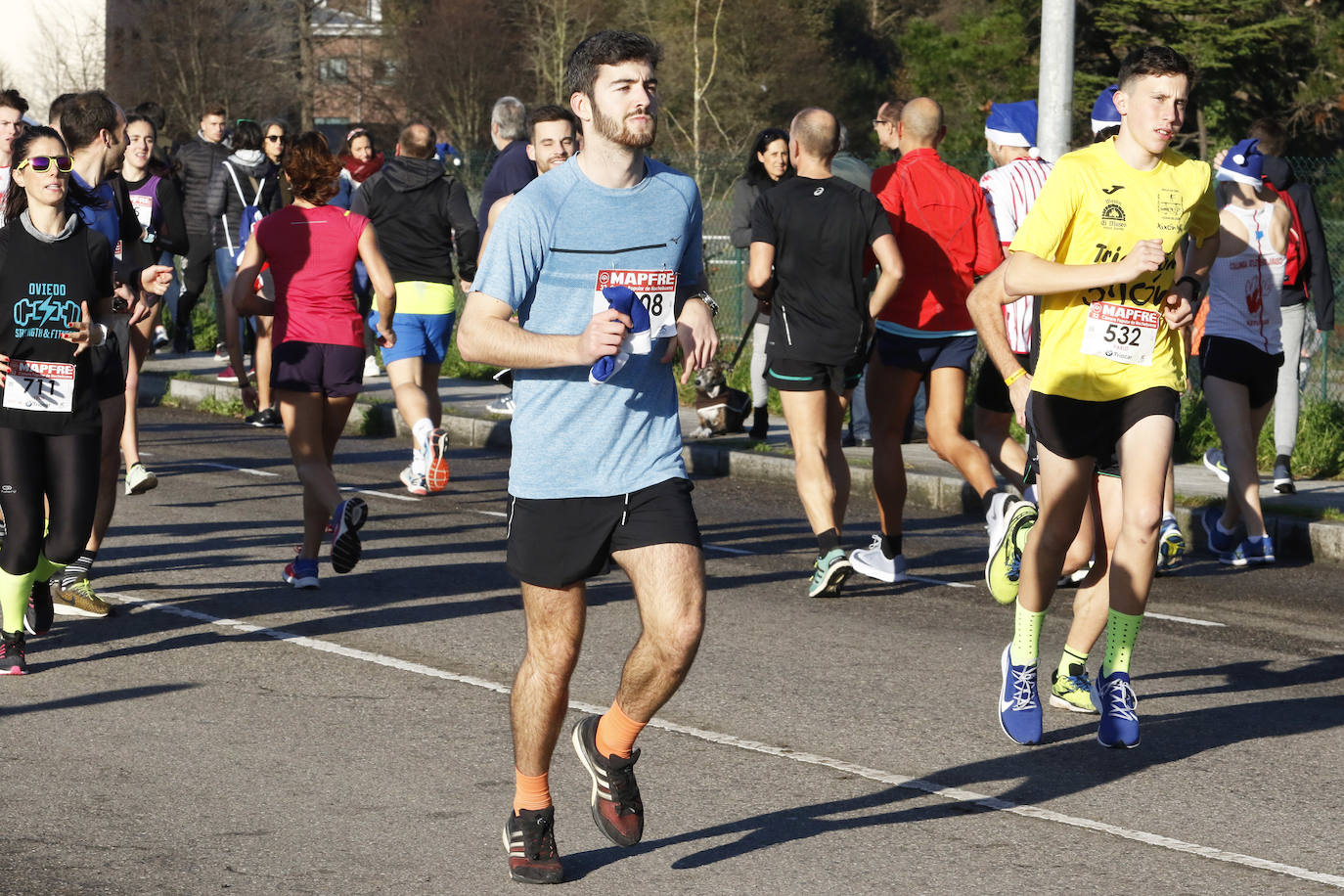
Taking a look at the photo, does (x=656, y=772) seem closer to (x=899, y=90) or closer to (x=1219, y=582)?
(x=1219, y=582)

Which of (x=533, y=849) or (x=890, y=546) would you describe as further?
(x=890, y=546)

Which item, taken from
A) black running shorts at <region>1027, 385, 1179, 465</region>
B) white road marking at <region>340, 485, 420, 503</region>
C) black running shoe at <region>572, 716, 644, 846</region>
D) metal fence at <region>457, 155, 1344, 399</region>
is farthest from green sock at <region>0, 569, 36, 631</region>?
metal fence at <region>457, 155, 1344, 399</region>

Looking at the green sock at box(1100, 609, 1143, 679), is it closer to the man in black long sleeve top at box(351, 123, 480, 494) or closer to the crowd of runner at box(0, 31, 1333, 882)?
the crowd of runner at box(0, 31, 1333, 882)

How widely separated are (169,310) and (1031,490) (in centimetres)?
1359

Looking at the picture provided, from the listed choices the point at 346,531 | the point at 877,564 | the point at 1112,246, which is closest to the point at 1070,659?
the point at 1112,246

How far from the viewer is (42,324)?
6695 mm

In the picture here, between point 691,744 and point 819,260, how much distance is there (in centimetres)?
343

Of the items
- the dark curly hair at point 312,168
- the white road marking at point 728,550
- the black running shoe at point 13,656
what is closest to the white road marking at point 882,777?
the black running shoe at point 13,656

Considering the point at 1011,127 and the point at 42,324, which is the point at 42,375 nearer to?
the point at 42,324

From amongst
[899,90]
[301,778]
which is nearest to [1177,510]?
[301,778]

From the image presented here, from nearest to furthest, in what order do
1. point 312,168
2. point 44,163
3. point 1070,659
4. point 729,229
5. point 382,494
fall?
point 1070,659 < point 44,163 < point 312,168 < point 382,494 < point 729,229

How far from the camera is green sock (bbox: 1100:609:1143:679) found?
19.0ft

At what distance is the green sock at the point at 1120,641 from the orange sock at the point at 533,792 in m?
2.09

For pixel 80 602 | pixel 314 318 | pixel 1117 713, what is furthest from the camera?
pixel 314 318
